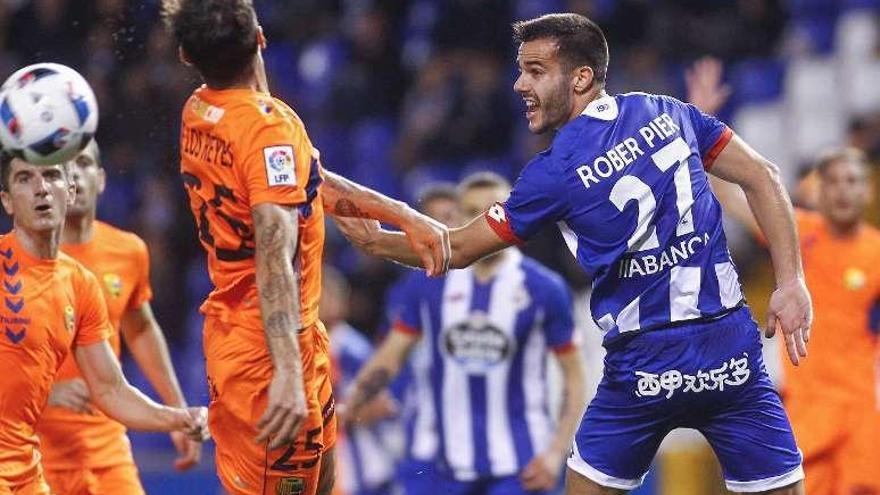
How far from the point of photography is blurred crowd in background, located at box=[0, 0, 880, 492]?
1437cm

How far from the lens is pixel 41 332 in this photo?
598cm

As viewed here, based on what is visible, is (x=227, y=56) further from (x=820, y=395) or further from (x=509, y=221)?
(x=820, y=395)

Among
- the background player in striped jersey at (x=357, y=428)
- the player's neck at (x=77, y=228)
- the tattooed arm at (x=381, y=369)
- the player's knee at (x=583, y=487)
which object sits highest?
the player's neck at (x=77, y=228)

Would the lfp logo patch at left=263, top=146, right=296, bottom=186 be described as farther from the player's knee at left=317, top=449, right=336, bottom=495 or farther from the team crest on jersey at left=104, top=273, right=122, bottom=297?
the team crest on jersey at left=104, top=273, right=122, bottom=297

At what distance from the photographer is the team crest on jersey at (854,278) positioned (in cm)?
941

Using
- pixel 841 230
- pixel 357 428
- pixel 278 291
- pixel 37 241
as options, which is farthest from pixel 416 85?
pixel 278 291

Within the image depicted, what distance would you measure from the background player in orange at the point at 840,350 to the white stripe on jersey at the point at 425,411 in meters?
2.21

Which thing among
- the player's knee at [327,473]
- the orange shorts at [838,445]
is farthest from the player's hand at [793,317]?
the orange shorts at [838,445]

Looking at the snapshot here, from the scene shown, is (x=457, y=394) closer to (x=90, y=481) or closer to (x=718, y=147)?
(x=90, y=481)

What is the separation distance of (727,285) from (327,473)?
1.72 meters

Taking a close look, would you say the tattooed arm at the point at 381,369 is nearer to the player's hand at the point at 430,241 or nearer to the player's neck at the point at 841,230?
the player's neck at the point at 841,230

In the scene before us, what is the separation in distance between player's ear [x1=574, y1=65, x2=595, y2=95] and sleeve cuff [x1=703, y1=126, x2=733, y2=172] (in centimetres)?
56

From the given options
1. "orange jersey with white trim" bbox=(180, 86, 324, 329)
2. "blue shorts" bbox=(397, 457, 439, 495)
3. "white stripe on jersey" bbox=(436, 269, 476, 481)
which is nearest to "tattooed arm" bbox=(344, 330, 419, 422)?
"white stripe on jersey" bbox=(436, 269, 476, 481)

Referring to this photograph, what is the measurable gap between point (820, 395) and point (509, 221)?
13.3ft
